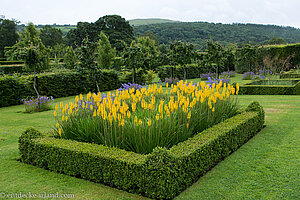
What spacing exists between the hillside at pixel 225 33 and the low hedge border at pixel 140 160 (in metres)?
58.9

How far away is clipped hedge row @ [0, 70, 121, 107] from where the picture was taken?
14.1 metres

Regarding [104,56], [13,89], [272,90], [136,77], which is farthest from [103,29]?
[272,90]

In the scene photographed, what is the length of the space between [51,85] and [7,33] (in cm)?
3952

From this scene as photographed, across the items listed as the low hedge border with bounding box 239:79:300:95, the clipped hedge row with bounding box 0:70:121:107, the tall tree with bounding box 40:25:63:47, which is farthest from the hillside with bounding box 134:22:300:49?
the low hedge border with bounding box 239:79:300:95

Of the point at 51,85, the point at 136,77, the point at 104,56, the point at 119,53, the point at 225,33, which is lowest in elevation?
the point at 51,85

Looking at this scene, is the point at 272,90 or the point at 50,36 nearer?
the point at 272,90

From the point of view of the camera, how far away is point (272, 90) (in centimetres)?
1455

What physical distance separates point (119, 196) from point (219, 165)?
2.02 meters

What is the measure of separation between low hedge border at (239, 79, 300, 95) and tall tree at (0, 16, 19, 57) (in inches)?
1754

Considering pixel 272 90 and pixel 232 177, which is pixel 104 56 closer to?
pixel 272 90

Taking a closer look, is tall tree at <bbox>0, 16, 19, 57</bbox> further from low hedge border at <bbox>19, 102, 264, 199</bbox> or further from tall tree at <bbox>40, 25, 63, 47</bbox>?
low hedge border at <bbox>19, 102, 264, 199</bbox>

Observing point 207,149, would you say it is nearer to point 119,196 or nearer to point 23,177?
point 119,196

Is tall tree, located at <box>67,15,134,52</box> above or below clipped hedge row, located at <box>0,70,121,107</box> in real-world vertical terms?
above

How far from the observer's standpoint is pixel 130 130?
496 cm
